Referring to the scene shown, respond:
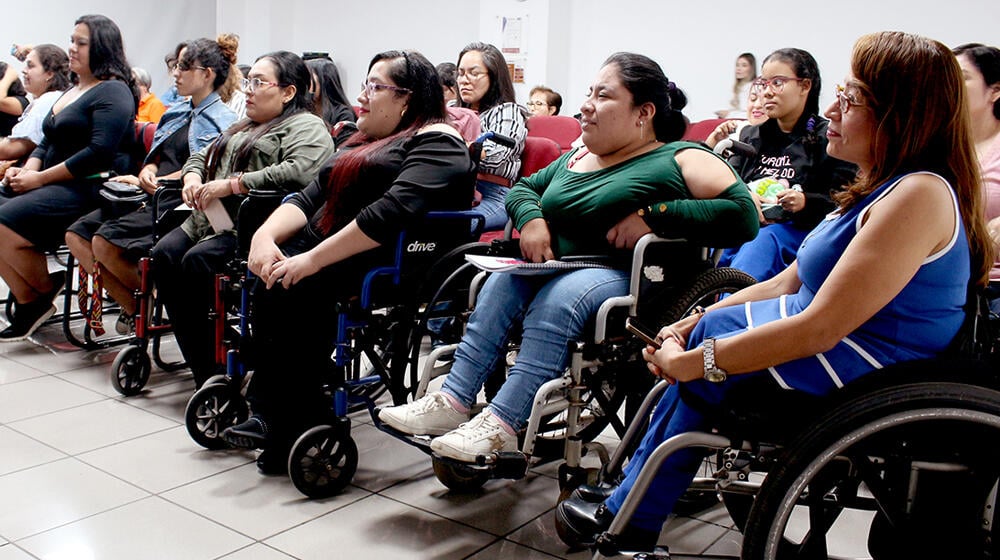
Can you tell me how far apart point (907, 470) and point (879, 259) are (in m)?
0.33

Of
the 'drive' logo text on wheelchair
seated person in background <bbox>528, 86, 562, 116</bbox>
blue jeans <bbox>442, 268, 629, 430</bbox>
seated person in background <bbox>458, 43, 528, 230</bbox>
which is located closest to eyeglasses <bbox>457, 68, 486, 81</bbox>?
seated person in background <bbox>458, 43, 528, 230</bbox>

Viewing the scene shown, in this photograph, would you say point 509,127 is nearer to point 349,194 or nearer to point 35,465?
point 349,194

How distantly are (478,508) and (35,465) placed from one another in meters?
1.26

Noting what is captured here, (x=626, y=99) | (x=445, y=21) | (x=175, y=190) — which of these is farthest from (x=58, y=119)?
(x=445, y=21)

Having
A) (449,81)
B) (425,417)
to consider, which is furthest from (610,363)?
(449,81)

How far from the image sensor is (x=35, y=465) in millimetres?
2545

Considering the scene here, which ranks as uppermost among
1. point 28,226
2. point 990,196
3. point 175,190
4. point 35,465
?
point 990,196

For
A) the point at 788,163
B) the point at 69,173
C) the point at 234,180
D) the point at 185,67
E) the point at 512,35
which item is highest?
the point at 512,35

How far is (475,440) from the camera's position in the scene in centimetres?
199

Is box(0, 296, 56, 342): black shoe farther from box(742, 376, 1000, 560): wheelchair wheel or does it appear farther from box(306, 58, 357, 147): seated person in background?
box(742, 376, 1000, 560): wheelchair wheel

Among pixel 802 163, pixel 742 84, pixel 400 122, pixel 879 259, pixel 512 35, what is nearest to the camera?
pixel 879 259

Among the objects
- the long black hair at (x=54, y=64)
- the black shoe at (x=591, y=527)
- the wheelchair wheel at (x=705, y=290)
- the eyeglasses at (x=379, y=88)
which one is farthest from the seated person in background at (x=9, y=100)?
the black shoe at (x=591, y=527)

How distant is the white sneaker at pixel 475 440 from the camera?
1.98 metres

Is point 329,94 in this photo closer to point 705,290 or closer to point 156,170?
point 156,170
